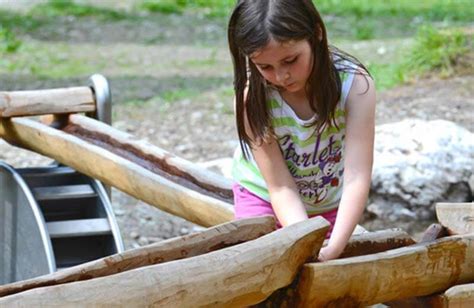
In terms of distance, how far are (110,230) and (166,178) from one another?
0.46 metres

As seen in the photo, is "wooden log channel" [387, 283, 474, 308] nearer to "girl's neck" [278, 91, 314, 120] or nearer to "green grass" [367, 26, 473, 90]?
"girl's neck" [278, 91, 314, 120]

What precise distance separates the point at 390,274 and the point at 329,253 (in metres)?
0.20

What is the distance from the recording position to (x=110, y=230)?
3996 mm

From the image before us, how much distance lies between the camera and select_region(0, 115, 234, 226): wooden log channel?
3.45 m

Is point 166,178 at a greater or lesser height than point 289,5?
lesser

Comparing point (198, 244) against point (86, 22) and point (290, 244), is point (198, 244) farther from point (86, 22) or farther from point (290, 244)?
point (86, 22)

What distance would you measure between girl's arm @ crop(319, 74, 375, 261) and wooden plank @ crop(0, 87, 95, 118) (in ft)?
5.37

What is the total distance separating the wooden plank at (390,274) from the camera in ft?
7.39

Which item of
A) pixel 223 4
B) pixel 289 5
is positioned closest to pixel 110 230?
pixel 289 5

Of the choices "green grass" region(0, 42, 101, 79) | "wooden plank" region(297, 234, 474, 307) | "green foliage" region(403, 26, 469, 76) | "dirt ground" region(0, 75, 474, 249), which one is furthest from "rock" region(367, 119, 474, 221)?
"green grass" region(0, 42, 101, 79)

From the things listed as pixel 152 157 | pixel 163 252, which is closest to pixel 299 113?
pixel 163 252

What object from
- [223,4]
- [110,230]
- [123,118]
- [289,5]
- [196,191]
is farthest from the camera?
[223,4]

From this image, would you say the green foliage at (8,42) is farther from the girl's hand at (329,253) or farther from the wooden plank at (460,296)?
the wooden plank at (460,296)

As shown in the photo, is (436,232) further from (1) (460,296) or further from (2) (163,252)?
(2) (163,252)
